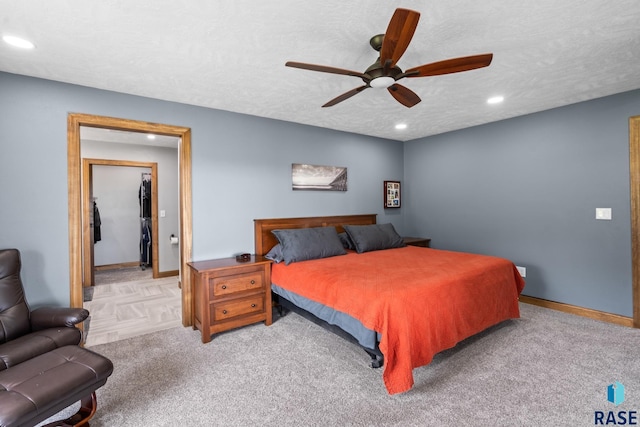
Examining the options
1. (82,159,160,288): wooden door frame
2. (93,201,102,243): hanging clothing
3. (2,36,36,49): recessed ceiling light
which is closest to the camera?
(2,36,36,49): recessed ceiling light

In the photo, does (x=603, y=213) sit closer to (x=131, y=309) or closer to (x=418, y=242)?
(x=418, y=242)

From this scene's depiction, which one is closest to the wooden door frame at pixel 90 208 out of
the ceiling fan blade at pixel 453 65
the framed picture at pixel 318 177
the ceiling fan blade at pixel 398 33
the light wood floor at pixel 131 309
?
the light wood floor at pixel 131 309

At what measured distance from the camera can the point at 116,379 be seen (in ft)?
7.92

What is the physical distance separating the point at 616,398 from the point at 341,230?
3215mm

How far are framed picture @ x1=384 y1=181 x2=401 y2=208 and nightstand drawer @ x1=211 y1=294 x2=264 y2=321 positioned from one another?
2.90m

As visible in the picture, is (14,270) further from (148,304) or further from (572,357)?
(572,357)

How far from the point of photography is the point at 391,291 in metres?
2.29

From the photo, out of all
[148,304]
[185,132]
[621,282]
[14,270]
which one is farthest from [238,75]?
[621,282]

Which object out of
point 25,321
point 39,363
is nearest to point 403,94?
point 39,363

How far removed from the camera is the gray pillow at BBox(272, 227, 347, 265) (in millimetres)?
3508

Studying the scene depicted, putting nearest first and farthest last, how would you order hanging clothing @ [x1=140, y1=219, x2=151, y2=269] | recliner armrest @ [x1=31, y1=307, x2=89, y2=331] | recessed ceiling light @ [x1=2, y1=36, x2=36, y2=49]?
1. recessed ceiling light @ [x1=2, y1=36, x2=36, y2=49]
2. recliner armrest @ [x1=31, y1=307, x2=89, y2=331]
3. hanging clothing @ [x1=140, y1=219, x2=151, y2=269]

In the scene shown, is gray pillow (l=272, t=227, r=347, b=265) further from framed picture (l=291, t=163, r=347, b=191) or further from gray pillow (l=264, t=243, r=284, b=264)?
framed picture (l=291, t=163, r=347, b=191)

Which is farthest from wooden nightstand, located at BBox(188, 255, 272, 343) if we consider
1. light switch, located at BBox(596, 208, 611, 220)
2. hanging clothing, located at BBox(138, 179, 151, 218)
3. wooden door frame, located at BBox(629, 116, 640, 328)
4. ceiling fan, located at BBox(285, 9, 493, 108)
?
wooden door frame, located at BBox(629, 116, 640, 328)

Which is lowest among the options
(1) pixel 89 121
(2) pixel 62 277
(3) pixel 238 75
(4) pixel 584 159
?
(2) pixel 62 277
